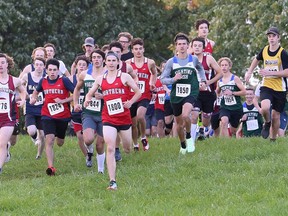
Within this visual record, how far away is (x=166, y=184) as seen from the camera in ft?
41.3

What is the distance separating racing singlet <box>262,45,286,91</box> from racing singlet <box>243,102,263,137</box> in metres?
4.35

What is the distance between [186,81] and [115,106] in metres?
2.51

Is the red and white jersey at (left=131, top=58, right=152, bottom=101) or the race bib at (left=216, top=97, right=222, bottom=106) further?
the race bib at (left=216, top=97, right=222, bottom=106)

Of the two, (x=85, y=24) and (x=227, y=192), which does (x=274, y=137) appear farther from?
(x=85, y=24)

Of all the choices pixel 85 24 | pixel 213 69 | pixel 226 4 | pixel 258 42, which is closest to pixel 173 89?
pixel 213 69

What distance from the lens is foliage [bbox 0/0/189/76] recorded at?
33.0 metres

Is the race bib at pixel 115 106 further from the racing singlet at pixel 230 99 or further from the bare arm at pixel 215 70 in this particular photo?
the racing singlet at pixel 230 99

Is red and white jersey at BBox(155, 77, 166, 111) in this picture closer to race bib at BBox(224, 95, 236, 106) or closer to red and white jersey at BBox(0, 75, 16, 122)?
race bib at BBox(224, 95, 236, 106)

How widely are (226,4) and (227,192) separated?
62.1 ft

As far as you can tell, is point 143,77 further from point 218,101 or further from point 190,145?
point 218,101

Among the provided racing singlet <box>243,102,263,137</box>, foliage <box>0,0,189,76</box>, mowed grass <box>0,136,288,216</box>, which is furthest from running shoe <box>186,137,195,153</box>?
foliage <box>0,0,189,76</box>

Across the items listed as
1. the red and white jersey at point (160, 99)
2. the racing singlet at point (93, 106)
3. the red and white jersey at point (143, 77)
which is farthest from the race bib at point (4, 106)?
the red and white jersey at point (160, 99)

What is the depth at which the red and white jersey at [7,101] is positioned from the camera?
13984 mm

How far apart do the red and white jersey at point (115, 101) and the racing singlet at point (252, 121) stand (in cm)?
720
